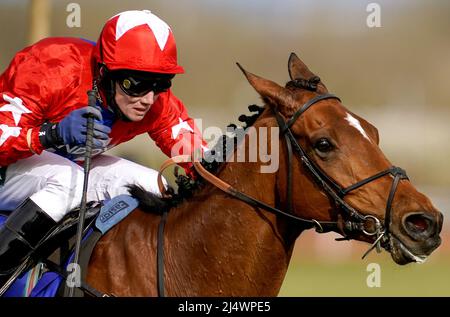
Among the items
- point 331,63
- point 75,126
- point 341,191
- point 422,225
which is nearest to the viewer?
point 422,225

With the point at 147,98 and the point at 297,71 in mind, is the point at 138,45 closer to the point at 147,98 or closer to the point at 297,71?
the point at 147,98

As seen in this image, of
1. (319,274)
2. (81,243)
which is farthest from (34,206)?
(319,274)

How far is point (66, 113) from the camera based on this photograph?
3.56 m

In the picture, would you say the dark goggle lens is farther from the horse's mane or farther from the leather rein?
the leather rein

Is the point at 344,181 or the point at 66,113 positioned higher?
the point at 66,113

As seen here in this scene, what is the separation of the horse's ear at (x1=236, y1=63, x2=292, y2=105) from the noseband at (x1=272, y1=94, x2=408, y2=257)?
0.09 meters

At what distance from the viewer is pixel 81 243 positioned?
10.5 feet

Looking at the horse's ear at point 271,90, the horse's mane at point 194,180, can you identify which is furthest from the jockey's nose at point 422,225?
the horse's mane at point 194,180

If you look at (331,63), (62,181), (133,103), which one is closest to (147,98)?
(133,103)

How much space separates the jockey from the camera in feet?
10.5

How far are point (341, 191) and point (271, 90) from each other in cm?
56

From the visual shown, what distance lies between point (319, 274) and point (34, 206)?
26.0 ft

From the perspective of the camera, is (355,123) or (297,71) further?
(297,71)
